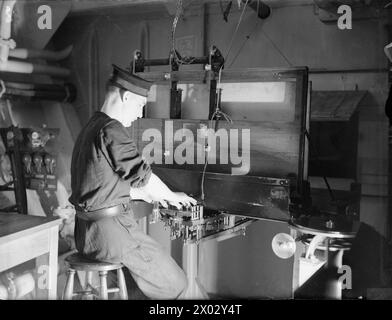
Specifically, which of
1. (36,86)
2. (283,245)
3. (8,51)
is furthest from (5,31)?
(283,245)

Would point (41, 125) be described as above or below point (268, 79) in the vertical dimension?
below

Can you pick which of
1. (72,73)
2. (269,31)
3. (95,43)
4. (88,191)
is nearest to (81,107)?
(72,73)

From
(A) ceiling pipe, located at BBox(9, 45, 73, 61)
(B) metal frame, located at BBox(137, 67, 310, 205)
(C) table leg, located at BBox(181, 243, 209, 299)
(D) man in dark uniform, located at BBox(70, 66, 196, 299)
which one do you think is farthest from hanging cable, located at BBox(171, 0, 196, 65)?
(C) table leg, located at BBox(181, 243, 209, 299)

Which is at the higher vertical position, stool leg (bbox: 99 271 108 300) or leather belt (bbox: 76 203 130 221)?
leather belt (bbox: 76 203 130 221)

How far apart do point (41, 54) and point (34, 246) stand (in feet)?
3.56

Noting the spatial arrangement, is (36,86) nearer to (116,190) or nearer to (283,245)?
(116,190)

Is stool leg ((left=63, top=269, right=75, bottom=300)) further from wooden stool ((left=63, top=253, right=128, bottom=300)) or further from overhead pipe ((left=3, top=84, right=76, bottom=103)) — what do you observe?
overhead pipe ((left=3, top=84, right=76, bottom=103))

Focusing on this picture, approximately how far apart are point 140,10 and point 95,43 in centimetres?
32

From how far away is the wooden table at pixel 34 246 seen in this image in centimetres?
176

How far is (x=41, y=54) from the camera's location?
225cm

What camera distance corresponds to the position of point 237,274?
2.63 m

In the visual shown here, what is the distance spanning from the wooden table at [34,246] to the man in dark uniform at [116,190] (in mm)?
187

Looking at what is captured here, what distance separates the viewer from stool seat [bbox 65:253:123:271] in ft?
5.43

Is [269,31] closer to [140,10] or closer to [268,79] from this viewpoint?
[268,79]
